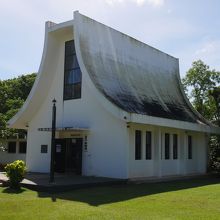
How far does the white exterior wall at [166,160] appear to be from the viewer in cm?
1722

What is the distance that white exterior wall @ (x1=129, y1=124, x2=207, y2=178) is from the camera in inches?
678

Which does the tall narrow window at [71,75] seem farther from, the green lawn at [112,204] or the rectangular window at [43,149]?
the green lawn at [112,204]

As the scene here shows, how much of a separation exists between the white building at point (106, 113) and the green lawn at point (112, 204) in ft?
11.8

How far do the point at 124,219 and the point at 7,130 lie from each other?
20.6 m

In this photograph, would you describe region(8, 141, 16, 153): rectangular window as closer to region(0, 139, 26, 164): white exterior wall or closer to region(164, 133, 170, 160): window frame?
region(0, 139, 26, 164): white exterior wall

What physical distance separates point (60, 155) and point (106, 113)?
3.67 m

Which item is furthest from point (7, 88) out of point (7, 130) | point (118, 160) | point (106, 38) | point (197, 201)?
point (197, 201)

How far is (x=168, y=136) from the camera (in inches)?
782

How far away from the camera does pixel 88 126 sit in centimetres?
1802

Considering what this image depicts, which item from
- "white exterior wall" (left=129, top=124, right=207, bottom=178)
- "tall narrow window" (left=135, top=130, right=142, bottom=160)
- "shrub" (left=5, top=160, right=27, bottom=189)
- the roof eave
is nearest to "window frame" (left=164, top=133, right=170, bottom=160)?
"white exterior wall" (left=129, top=124, right=207, bottom=178)

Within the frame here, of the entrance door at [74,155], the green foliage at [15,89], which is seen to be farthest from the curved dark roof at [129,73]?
the green foliage at [15,89]

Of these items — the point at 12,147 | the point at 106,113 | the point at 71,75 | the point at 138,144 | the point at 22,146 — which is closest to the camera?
the point at 106,113

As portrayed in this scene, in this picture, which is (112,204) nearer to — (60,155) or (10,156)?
(60,155)

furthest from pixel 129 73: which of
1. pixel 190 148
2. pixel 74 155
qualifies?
pixel 190 148
